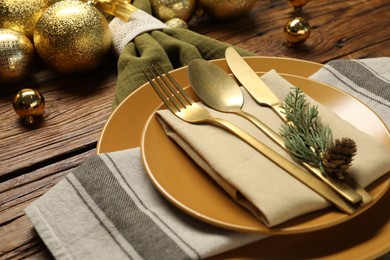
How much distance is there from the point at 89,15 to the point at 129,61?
0.42 feet

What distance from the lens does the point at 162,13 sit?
105cm

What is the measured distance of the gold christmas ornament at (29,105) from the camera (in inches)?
29.7

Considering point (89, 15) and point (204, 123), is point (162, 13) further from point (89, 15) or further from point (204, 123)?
point (204, 123)

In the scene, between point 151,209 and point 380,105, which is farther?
point 380,105

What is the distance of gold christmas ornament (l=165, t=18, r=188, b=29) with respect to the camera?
1.00 metres

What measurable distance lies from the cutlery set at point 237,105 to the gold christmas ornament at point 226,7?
331 mm

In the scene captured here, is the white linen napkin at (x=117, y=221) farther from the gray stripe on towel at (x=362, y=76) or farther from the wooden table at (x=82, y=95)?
the gray stripe on towel at (x=362, y=76)

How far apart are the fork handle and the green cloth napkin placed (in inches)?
9.9

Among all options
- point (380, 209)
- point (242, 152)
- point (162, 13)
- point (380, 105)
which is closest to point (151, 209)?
point (242, 152)

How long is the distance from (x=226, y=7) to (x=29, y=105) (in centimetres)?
48

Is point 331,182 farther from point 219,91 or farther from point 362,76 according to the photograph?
point 362,76

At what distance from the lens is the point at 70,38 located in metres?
0.87

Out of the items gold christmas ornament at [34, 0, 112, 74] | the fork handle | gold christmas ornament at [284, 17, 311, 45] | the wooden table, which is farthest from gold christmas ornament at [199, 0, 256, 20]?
the fork handle

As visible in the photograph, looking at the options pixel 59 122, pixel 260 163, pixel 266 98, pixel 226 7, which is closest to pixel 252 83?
pixel 266 98
